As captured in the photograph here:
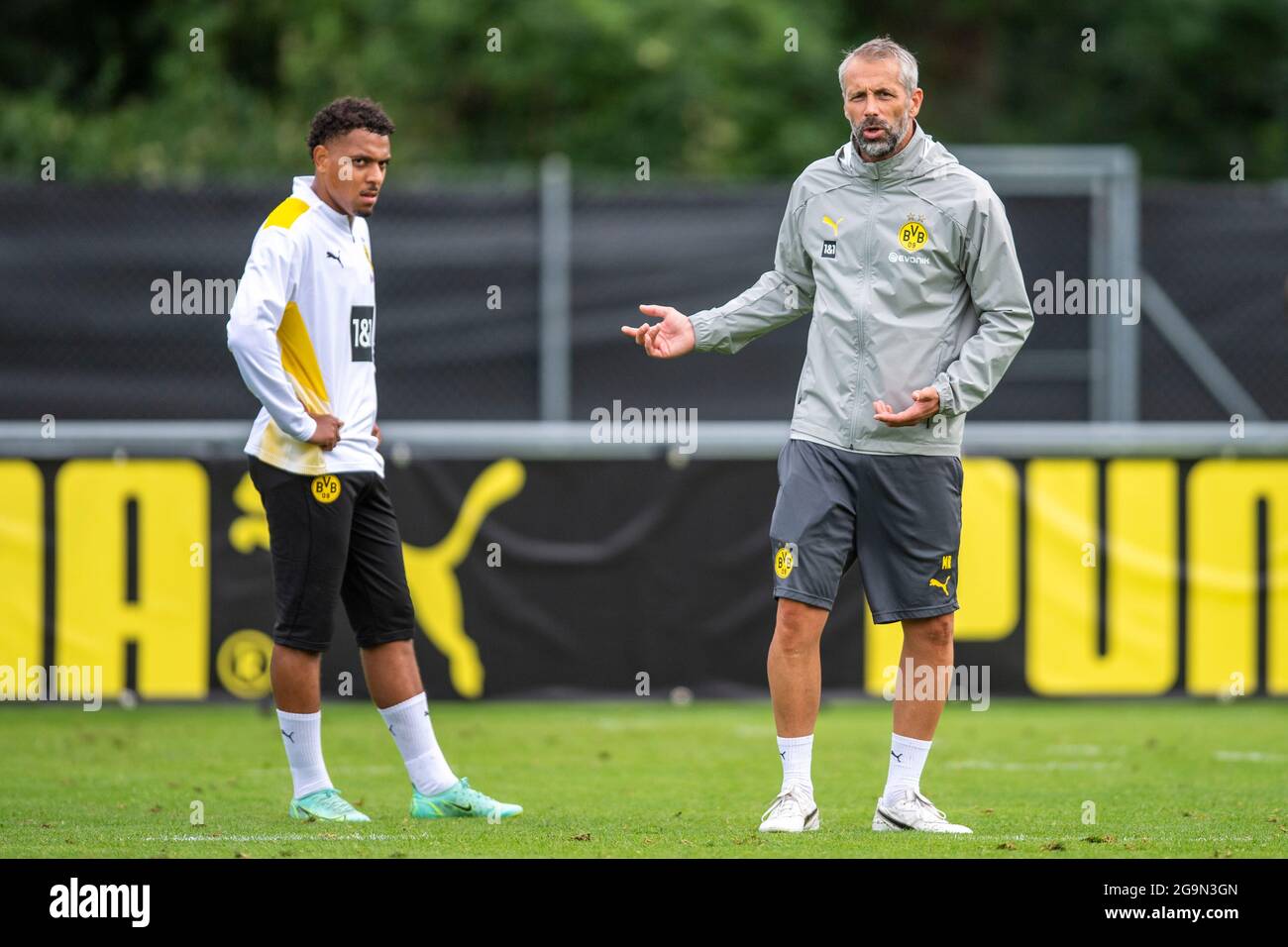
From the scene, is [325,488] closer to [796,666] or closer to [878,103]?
[796,666]

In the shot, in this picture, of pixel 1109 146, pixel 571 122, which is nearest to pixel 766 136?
pixel 571 122

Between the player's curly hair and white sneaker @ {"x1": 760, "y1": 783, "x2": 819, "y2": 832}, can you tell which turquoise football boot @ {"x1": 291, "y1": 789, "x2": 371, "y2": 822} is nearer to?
white sneaker @ {"x1": 760, "y1": 783, "x2": 819, "y2": 832}

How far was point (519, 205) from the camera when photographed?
1348cm

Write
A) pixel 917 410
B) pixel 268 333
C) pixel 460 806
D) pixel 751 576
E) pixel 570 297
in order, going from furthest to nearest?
pixel 570 297 < pixel 751 576 < pixel 460 806 < pixel 268 333 < pixel 917 410

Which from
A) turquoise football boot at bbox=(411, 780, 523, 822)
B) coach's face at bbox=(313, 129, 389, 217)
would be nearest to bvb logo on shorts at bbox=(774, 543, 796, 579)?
turquoise football boot at bbox=(411, 780, 523, 822)

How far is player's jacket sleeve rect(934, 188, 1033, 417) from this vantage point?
626 cm

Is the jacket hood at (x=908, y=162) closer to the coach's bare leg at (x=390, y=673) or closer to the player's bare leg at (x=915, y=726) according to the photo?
the player's bare leg at (x=915, y=726)

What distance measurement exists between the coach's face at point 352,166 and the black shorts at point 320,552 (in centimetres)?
92

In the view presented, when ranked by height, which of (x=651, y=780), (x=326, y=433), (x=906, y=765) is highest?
(x=326, y=433)

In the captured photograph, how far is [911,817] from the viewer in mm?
6410

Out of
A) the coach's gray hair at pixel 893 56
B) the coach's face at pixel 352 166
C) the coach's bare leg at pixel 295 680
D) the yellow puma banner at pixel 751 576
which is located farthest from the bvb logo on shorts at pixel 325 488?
the yellow puma banner at pixel 751 576

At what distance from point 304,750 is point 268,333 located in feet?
4.67

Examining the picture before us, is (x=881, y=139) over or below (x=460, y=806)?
over

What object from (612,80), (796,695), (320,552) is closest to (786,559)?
(796,695)
